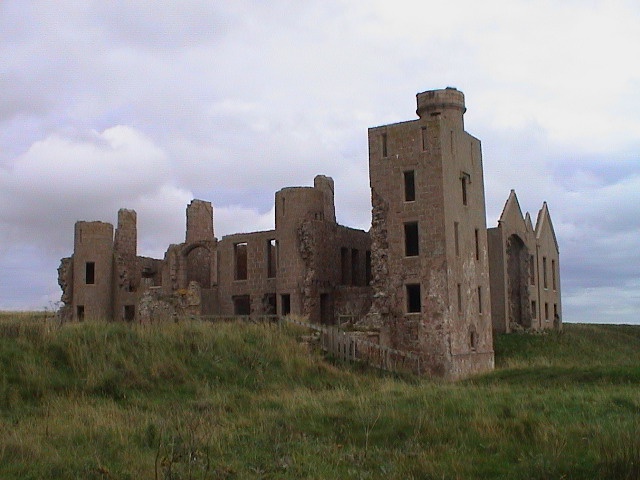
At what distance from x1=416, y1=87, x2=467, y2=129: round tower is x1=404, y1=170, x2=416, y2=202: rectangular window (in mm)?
5900

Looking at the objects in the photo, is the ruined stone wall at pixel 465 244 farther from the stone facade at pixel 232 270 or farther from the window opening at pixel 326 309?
the window opening at pixel 326 309

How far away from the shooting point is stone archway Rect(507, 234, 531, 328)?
37562 mm

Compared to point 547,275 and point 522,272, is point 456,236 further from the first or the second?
point 547,275

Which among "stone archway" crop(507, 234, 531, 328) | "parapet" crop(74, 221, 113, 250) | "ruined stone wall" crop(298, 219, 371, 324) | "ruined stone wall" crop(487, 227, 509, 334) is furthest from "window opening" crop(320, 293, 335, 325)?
"parapet" crop(74, 221, 113, 250)

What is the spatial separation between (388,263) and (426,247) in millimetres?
1511

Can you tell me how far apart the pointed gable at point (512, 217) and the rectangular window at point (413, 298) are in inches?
402

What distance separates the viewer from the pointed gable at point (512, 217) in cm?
3634

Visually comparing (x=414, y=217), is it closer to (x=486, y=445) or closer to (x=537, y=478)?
(x=486, y=445)

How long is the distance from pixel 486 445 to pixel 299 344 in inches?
463

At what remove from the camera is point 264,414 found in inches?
525

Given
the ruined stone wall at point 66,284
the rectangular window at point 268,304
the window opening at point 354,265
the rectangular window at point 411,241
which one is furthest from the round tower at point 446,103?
the ruined stone wall at point 66,284

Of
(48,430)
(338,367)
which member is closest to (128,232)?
(338,367)

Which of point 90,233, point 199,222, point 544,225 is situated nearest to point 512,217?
point 544,225

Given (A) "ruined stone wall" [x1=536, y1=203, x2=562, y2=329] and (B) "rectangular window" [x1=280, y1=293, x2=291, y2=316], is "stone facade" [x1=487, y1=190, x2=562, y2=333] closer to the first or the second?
(A) "ruined stone wall" [x1=536, y1=203, x2=562, y2=329]
